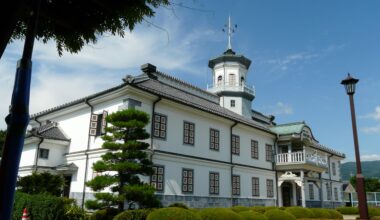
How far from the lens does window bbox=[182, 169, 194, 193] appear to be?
65.8 feet

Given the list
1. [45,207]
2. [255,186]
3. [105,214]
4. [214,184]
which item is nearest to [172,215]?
[105,214]

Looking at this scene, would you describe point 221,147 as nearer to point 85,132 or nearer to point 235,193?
point 235,193

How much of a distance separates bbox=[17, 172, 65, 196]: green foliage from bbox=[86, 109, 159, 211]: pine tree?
3823mm

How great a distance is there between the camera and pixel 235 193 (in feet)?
77.5

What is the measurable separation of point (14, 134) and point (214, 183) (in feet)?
69.8

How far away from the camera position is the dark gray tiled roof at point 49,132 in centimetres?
1977

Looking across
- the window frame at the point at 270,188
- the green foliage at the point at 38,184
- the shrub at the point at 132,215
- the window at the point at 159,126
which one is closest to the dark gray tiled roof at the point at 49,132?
the green foliage at the point at 38,184

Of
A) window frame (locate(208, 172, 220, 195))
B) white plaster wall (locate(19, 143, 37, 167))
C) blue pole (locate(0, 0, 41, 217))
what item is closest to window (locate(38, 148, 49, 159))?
white plaster wall (locate(19, 143, 37, 167))

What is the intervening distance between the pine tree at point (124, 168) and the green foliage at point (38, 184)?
3.82 meters

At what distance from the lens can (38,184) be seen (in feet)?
51.7

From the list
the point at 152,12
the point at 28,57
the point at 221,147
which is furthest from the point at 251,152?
the point at 28,57

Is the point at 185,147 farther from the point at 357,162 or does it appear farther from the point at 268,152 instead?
the point at 357,162

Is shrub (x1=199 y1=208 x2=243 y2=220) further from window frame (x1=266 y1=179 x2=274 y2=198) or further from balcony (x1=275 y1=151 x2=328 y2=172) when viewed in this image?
balcony (x1=275 y1=151 x2=328 y2=172)

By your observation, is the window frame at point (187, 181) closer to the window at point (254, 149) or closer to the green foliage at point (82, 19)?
the window at point (254, 149)
